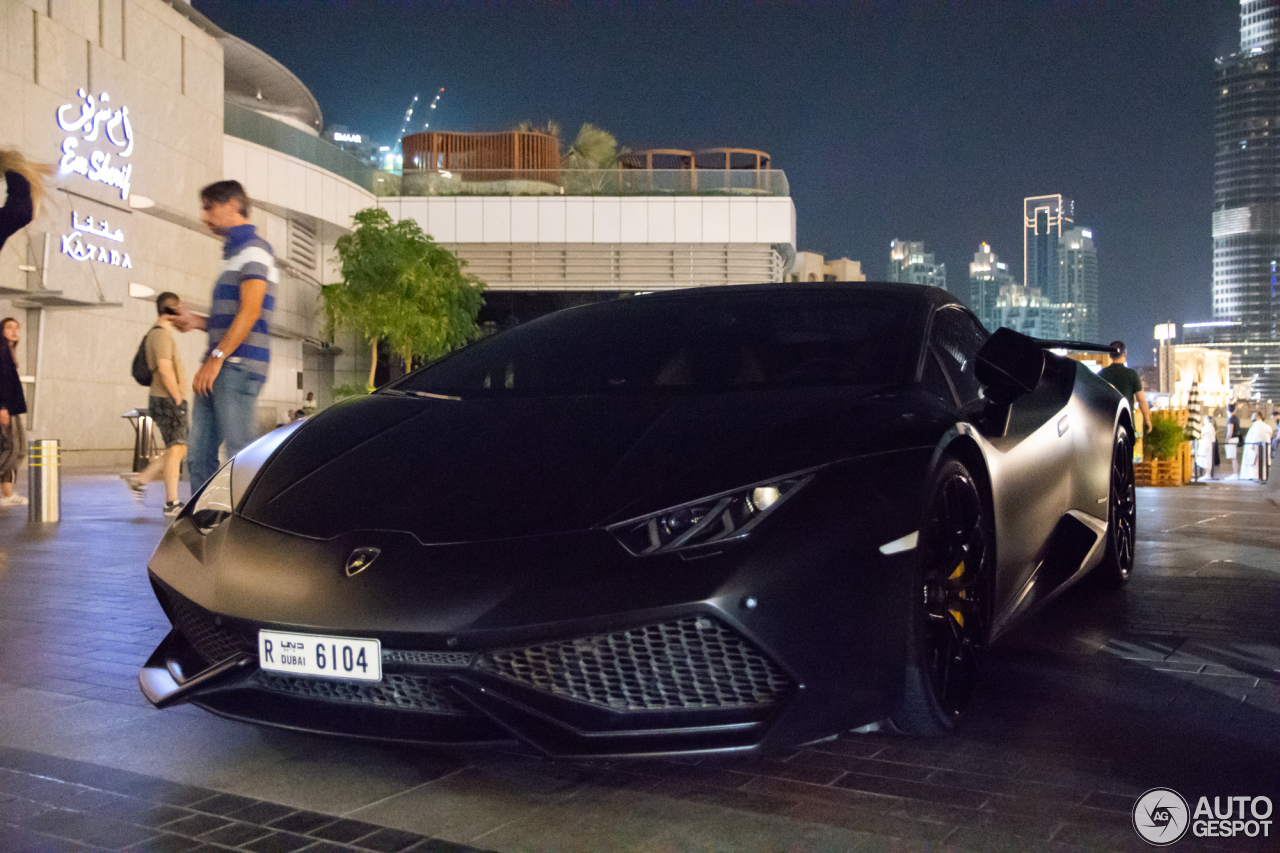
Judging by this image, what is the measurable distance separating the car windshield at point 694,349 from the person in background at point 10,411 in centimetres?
459

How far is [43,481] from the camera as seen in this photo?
931 centimetres

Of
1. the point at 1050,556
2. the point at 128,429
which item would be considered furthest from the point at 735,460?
the point at 128,429

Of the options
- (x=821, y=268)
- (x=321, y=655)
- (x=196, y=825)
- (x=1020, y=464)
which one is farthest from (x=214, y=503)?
(x=821, y=268)

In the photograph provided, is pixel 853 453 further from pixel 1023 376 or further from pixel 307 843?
pixel 307 843

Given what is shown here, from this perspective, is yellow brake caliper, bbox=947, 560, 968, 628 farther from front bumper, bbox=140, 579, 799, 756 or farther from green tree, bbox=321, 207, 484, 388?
green tree, bbox=321, 207, 484, 388

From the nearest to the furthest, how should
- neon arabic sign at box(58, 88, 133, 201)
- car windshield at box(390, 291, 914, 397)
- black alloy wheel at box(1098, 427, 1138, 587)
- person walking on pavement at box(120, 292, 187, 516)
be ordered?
car windshield at box(390, 291, 914, 397)
black alloy wheel at box(1098, 427, 1138, 587)
person walking on pavement at box(120, 292, 187, 516)
neon arabic sign at box(58, 88, 133, 201)

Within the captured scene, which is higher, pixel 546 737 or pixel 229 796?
pixel 546 737

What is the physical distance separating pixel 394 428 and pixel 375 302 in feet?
114

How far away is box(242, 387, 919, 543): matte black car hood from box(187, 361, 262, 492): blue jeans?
A: 2292mm

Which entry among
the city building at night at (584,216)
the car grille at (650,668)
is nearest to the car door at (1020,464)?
the car grille at (650,668)

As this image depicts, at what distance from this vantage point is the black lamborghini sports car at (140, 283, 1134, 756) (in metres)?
2.30

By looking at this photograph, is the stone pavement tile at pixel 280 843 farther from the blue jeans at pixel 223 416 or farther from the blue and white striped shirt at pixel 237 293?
the blue and white striped shirt at pixel 237 293

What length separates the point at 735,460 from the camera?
8.40 feet

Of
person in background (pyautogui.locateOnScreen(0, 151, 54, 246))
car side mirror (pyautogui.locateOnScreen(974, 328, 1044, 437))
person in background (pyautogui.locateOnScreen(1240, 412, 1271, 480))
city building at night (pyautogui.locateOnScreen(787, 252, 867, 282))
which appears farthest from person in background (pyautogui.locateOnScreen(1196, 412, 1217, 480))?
city building at night (pyautogui.locateOnScreen(787, 252, 867, 282))
